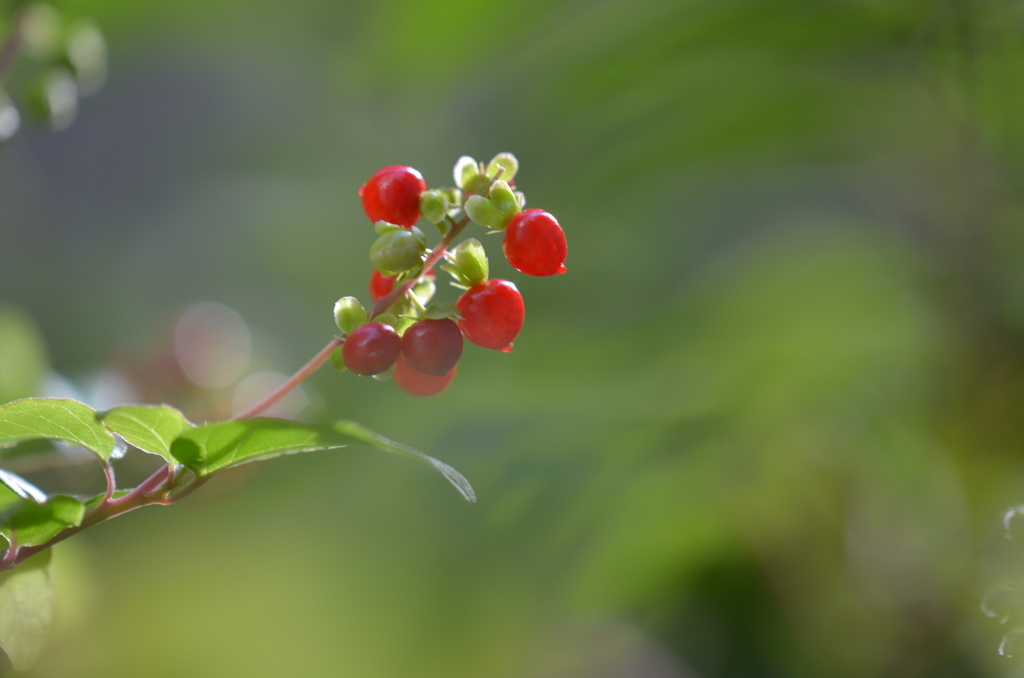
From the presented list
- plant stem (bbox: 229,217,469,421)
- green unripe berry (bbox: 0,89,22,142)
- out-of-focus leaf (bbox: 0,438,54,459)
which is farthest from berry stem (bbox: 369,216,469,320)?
green unripe berry (bbox: 0,89,22,142)

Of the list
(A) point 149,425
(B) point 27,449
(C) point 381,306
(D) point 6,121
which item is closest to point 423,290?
(C) point 381,306

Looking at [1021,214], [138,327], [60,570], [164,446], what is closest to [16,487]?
[164,446]

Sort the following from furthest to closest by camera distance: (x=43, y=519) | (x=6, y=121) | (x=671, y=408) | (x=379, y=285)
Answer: (x=671, y=408) → (x=6, y=121) → (x=379, y=285) → (x=43, y=519)

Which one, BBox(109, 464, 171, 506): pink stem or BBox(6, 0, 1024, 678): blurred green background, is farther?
BBox(6, 0, 1024, 678): blurred green background

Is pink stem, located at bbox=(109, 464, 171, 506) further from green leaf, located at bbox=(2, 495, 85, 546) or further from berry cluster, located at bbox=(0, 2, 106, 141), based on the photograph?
berry cluster, located at bbox=(0, 2, 106, 141)

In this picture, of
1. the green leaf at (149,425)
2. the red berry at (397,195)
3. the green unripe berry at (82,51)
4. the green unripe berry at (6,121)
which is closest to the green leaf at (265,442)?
the green leaf at (149,425)

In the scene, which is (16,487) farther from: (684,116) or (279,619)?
(279,619)

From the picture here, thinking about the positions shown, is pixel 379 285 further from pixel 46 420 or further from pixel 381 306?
pixel 46 420
